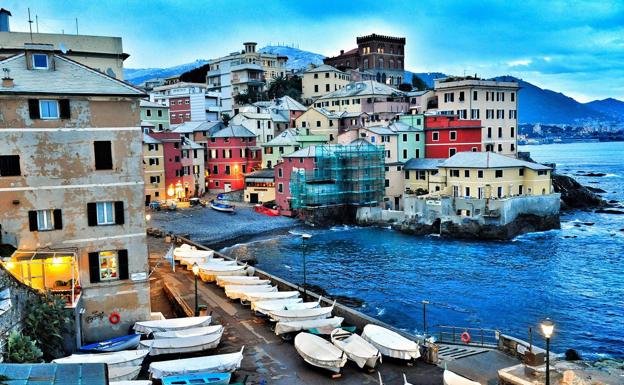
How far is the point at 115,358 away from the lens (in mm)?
20484

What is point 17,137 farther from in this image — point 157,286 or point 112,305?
point 157,286

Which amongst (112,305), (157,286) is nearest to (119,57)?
(157,286)

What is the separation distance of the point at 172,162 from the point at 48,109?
5631 cm

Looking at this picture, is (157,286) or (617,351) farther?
(157,286)

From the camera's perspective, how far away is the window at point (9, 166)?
22.9m

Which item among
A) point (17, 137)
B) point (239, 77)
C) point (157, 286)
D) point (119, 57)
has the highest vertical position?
point (239, 77)

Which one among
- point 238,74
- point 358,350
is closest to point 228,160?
point 238,74

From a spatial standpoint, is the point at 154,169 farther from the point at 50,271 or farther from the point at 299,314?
the point at 299,314

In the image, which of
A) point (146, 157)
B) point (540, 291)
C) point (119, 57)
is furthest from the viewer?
point (146, 157)

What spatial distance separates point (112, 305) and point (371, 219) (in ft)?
160

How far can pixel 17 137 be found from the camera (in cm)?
2302

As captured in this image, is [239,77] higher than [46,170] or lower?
higher

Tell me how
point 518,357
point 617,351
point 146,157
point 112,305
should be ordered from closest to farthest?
point 518,357, point 112,305, point 617,351, point 146,157

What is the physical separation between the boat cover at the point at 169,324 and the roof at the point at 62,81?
33.6ft
